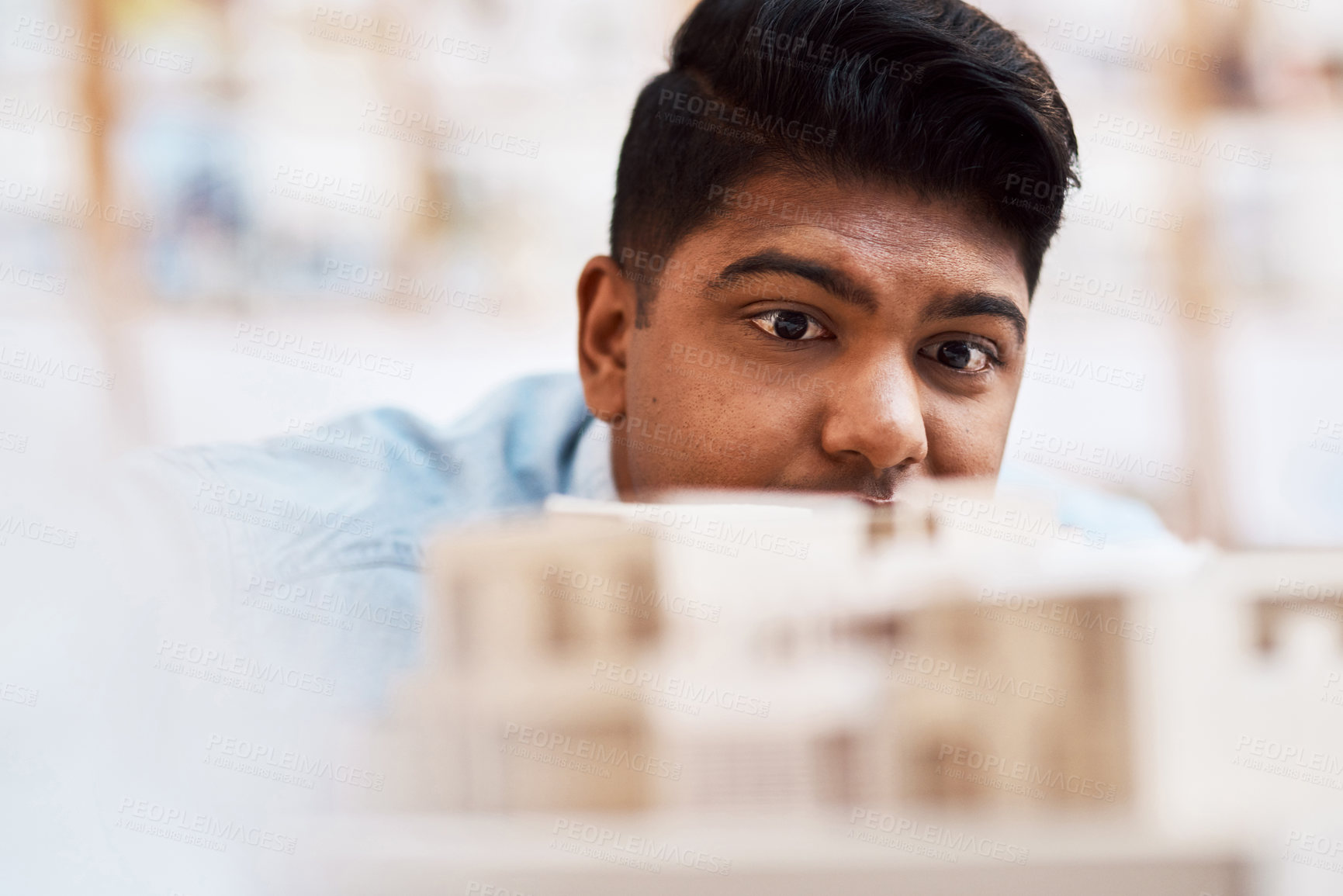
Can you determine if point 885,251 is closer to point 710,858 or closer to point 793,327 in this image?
point 793,327

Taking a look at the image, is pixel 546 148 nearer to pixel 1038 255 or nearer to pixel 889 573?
pixel 1038 255

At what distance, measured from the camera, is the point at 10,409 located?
1.42 ft

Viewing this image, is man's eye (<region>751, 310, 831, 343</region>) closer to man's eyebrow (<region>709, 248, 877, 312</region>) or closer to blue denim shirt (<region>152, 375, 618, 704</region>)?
man's eyebrow (<region>709, 248, 877, 312</region>)

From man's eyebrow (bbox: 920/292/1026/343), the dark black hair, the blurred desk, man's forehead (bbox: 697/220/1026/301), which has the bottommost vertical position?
the blurred desk

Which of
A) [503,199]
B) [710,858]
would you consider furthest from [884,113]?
[503,199]

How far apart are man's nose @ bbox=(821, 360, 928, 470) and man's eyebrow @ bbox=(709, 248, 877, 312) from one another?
0.11ft

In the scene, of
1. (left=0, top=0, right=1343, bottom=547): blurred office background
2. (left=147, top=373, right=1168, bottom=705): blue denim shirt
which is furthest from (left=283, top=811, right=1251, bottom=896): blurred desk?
(left=0, top=0, right=1343, bottom=547): blurred office background

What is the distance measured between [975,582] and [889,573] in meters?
0.04

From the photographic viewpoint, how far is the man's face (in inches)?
19.1

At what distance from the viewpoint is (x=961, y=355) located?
20.7 inches

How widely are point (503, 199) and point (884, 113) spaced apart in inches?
19.1

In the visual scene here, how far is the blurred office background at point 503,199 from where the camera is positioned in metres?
0.76

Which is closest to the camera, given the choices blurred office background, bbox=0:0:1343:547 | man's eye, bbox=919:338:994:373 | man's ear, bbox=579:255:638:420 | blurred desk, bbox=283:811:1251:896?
blurred desk, bbox=283:811:1251:896

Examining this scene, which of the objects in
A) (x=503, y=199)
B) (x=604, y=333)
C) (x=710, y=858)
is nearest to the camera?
(x=710, y=858)
